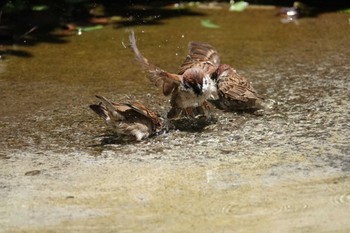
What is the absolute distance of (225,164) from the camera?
4.58 metres

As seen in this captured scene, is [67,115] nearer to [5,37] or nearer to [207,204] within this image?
[207,204]

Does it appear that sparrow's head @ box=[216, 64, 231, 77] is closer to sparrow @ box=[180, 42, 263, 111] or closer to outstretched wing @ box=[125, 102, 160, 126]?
sparrow @ box=[180, 42, 263, 111]

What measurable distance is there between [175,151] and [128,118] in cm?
39

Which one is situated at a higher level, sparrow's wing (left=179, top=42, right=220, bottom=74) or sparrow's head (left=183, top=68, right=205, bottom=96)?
sparrow's head (left=183, top=68, right=205, bottom=96)

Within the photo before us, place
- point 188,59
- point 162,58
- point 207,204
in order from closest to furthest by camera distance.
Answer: point 207,204 < point 188,59 < point 162,58

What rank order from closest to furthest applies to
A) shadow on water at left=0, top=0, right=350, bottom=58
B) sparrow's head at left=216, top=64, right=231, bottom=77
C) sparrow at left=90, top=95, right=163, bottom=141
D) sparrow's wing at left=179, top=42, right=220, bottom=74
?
1. sparrow at left=90, top=95, right=163, bottom=141
2. sparrow's head at left=216, top=64, right=231, bottom=77
3. sparrow's wing at left=179, top=42, right=220, bottom=74
4. shadow on water at left=0, top=0, right=350, bottom=58

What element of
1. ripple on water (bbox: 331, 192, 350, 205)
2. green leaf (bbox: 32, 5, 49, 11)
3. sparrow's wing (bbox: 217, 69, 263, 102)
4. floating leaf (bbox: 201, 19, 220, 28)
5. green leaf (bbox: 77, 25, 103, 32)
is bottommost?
green leaf (bbox: 77, 25, 103, 32)

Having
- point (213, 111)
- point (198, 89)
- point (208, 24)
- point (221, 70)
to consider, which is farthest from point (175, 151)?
point (208, 24)

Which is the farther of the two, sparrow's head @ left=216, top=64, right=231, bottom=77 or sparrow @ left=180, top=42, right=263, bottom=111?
sparrow's head @ left=216, top=64, right=231, bottom=77

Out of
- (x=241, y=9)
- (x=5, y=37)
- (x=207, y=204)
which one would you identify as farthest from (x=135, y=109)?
(x=241, y=9)

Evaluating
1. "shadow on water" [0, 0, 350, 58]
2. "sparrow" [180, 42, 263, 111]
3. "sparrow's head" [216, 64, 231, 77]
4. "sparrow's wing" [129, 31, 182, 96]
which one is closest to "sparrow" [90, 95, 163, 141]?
"sparrow's wing" [129, 31, 182, 96]

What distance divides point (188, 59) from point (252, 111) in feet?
2.47

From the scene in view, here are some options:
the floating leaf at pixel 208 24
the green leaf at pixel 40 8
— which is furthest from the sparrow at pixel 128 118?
the green leaf at pixel 40 8

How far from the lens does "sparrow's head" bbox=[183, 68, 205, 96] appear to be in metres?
5.14
